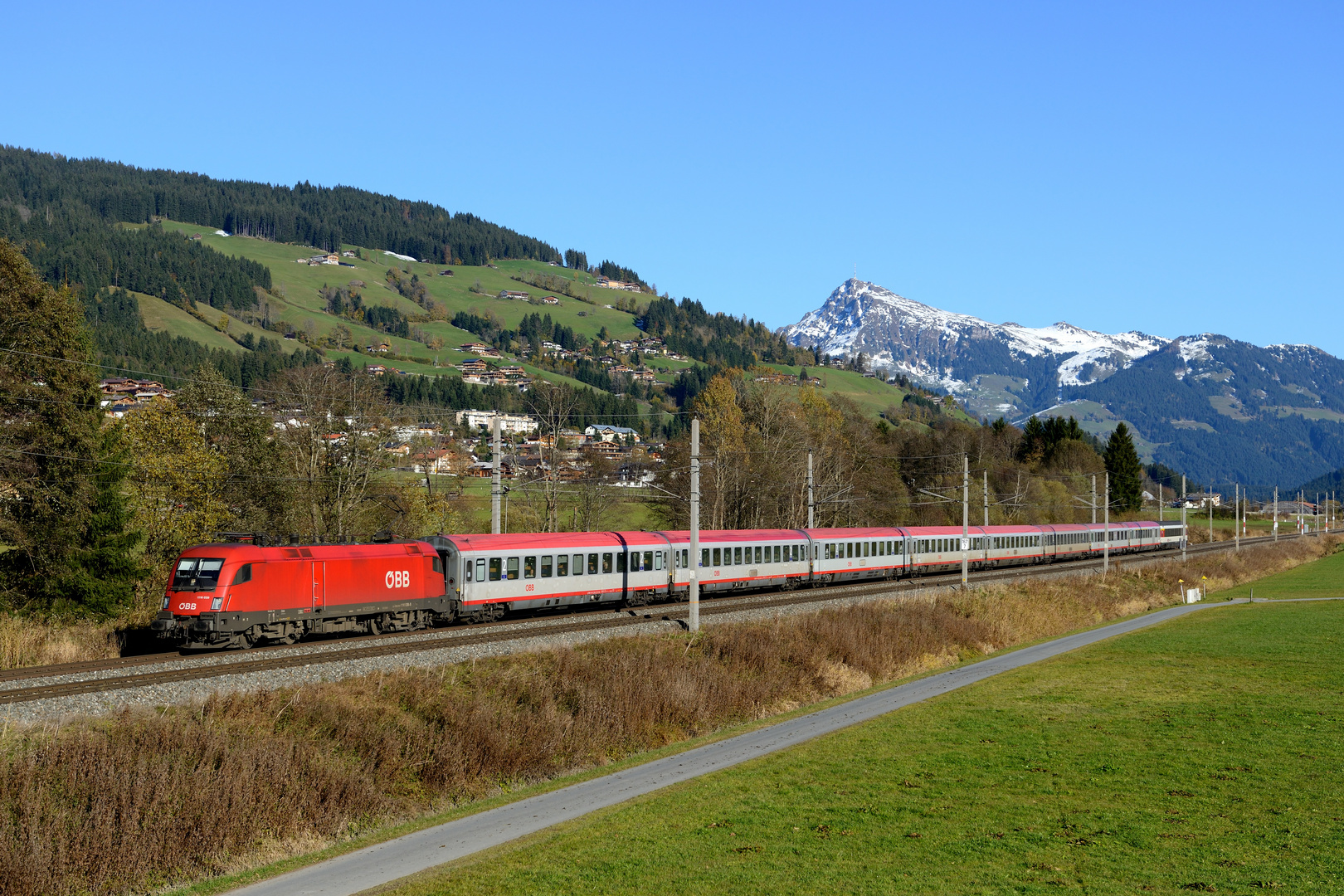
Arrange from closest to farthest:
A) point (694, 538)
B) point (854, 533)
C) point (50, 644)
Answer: point (50, 644) < point (694, 538) < point (854, 533)

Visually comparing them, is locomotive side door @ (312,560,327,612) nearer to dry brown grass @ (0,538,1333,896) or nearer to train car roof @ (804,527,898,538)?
dry brown grass @ (0,538,1333,896)

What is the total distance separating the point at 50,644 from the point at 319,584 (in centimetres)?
737

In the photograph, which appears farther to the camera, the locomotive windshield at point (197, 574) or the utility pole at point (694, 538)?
the utility pole at point (694, 538)

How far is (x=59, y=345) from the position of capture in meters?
44.8

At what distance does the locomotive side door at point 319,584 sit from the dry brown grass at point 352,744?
950cm

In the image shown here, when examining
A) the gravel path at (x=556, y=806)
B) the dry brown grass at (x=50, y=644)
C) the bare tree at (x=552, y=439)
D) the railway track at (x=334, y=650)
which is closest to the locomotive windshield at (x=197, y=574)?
the railway track at (x=334, y=650)

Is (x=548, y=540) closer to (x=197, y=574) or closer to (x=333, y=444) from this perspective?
(x=197, y=574)

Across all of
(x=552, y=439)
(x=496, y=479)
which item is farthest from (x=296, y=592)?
(x=552, y=439)

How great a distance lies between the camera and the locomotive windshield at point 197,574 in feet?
98.2

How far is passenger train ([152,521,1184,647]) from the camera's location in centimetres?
3030

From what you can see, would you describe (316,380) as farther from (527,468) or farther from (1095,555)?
(1095,555)

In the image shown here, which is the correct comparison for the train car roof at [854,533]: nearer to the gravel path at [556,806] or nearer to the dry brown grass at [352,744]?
the dry brown grass at [352,744]

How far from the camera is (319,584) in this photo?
3275cm

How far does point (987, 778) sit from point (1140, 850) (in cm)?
456
